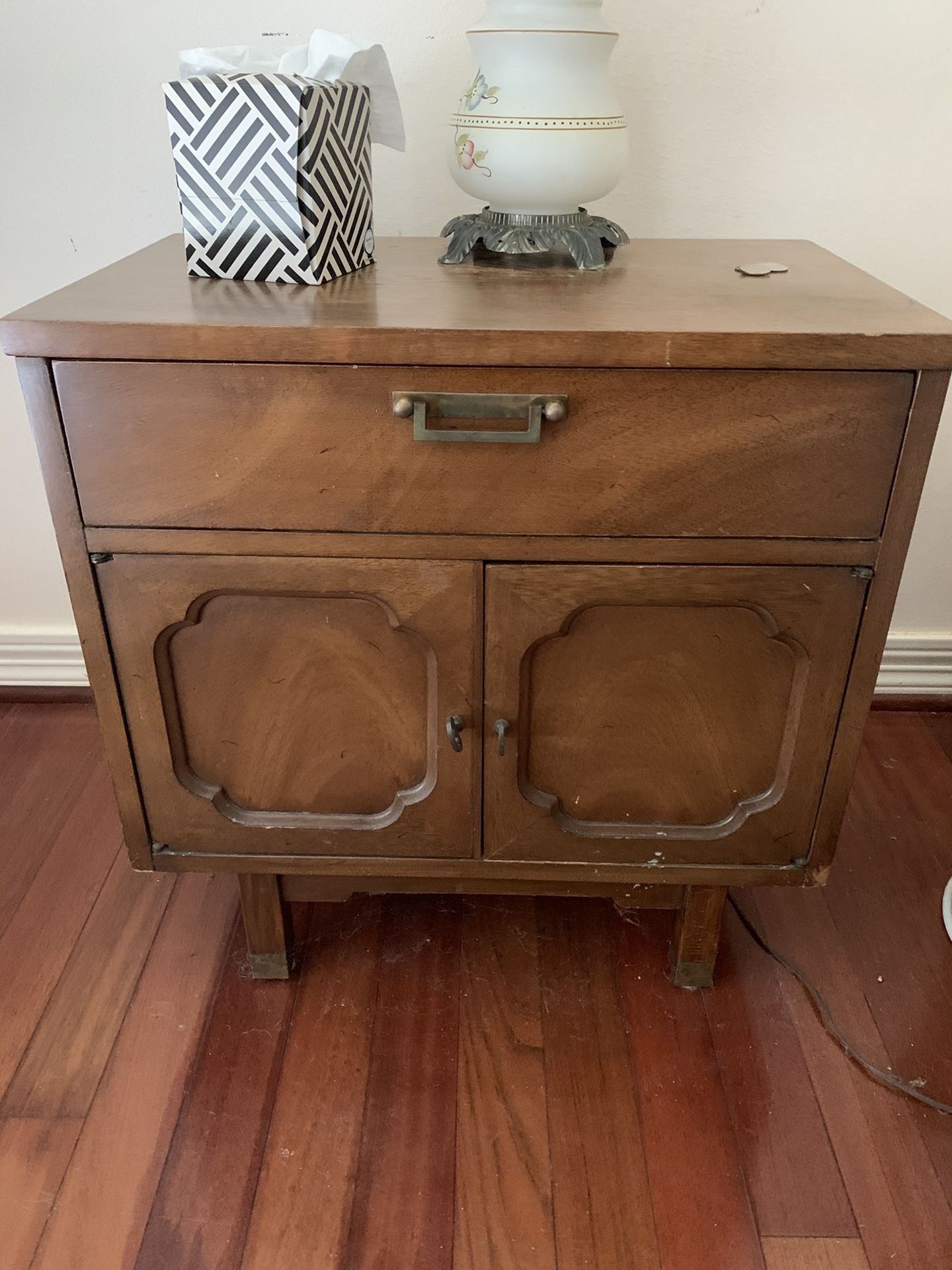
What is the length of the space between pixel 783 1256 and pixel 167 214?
134cm

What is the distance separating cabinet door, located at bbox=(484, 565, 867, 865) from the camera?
2.74ft

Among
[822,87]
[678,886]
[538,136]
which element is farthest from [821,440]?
[822,87]

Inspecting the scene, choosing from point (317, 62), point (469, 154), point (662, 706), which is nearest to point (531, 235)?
point (469, 154)

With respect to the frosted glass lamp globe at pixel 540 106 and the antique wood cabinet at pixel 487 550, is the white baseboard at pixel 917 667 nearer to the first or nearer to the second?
the antique wood cabinet at pixel 487 550

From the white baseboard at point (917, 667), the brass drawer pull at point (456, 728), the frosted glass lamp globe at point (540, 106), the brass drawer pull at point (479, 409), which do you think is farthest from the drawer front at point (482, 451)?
the white baseboard at point (917, 667)

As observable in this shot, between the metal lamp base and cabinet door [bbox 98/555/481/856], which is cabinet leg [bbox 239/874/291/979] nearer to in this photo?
cabinet door [bbox 98/555/481/856]

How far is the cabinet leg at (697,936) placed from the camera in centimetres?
105

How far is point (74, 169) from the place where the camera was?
123 centimetres

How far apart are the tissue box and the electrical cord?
2.91ft

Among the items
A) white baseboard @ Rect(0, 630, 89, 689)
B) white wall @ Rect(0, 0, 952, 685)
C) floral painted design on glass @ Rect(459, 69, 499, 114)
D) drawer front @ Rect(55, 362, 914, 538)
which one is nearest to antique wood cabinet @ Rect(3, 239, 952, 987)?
drawer front @ Rect(55, 362, 914, 538)

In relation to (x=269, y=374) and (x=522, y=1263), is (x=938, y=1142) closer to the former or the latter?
(x=522, y=1263)

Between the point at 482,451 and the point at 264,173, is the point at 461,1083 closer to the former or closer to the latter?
the point at 482,451

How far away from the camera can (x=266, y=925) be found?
1.09 metres

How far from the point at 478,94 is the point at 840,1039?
1.04 meters
